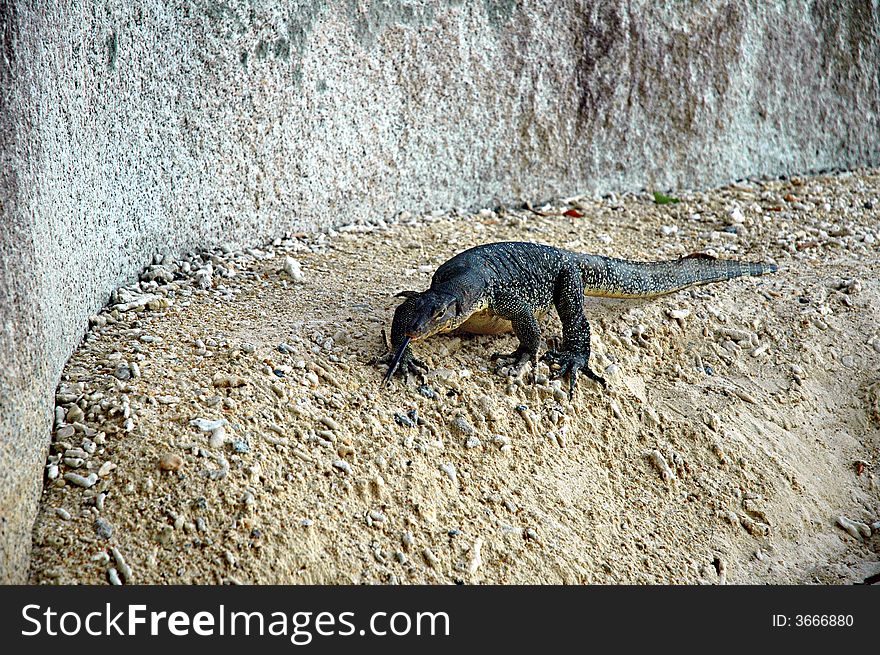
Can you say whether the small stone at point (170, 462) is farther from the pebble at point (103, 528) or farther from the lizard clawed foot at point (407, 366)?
the lizard clawed foot at point (407, 366)

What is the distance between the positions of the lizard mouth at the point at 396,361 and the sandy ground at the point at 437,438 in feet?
0.27

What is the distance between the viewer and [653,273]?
6102 mm

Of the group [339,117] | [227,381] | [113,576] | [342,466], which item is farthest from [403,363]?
[339,117]

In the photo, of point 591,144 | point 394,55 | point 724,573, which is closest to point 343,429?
point 724,573

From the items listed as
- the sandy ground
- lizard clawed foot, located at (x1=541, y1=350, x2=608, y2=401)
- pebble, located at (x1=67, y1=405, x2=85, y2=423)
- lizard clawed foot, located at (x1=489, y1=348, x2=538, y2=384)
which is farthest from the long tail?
pebble, located at (x1=67, y1=405, x2=85, y2=423)

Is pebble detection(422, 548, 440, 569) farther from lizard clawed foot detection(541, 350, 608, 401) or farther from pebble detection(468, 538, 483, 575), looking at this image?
lizard clawed foot detection(541, 350, 608, 401)

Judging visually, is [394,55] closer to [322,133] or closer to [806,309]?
[322,133]

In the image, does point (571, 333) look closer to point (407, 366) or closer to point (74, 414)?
point (407, 366)

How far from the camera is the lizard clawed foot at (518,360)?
5.09 m

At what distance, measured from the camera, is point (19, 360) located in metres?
3.69

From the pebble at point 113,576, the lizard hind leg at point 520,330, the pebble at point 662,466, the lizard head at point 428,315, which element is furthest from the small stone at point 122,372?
the pebble at point 662,466

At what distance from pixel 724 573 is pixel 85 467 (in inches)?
123

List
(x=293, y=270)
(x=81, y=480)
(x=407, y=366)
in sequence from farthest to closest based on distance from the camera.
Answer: (x=293, y=270) < (x=407, y=366) < (x=81, y=480)

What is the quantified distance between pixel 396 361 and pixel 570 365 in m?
1.08
